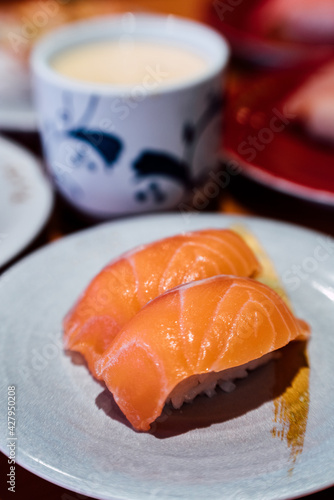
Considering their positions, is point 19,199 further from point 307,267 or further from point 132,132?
point 307,267

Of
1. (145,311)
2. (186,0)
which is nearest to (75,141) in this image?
(145,311)

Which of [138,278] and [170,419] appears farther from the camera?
[138,278]

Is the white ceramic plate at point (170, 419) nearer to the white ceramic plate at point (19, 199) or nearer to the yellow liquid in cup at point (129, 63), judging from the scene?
the white ceramic plate at point (19, 199)

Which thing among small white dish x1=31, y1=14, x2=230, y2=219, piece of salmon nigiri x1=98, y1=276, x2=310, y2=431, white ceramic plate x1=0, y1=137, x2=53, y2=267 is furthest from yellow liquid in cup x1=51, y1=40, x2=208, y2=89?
piece of salmon nigiri x1=98, y1=276, x2=310, y2=431

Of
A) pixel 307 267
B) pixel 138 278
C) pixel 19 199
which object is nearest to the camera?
pixel 138 278

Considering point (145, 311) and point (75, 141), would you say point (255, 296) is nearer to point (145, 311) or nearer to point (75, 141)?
point (145, 311)

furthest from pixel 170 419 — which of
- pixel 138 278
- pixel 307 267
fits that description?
pixel 307 267
